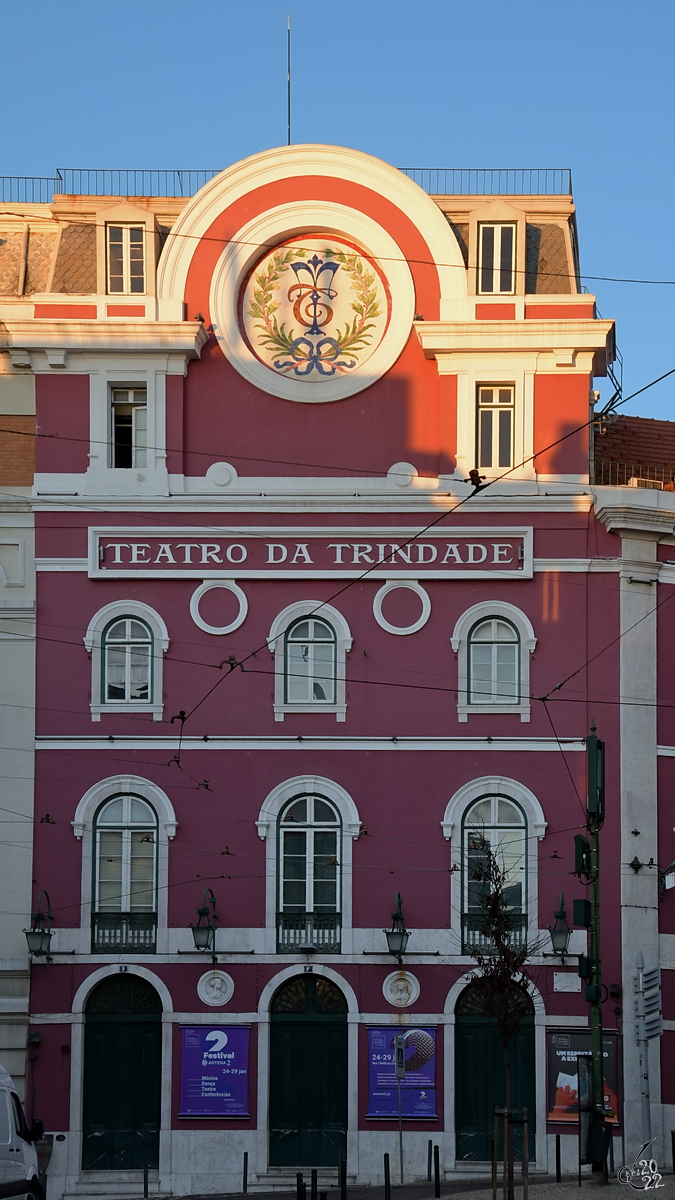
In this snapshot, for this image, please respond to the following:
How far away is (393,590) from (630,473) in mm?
6623

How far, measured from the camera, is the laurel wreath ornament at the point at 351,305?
3800cm

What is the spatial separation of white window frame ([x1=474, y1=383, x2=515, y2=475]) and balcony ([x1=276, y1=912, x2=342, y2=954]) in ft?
30.2

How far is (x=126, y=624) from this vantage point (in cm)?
3719

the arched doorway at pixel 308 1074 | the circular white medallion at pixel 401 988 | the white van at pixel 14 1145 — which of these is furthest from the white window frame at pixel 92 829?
the white van at pixel 14 1145

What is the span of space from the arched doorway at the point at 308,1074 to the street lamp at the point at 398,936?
1407mm

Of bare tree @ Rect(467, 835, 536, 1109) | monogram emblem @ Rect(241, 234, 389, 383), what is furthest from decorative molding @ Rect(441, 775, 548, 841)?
monogram emblem @ Rect(241, 234, 389, 383)

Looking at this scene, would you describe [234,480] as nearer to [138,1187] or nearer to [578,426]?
[578,426]

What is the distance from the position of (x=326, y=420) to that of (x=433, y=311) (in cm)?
305

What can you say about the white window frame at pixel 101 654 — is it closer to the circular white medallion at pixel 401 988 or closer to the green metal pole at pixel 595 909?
the circular white medallion at pixel 401 988

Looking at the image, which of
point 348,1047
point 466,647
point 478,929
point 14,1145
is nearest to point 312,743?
point 466,647

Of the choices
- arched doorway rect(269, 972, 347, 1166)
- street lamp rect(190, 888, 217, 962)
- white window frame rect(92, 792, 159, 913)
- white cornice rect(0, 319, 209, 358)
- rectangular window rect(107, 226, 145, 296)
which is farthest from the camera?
rectangular window rect(107, 226, 145, 296)

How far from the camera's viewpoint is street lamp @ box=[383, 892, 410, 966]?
3541cm

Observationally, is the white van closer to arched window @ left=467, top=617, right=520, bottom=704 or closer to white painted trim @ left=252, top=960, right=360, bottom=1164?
white painted trim @ left=252, top=960, right=360, bottom=1164

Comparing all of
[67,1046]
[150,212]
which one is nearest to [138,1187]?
[67,1046]
